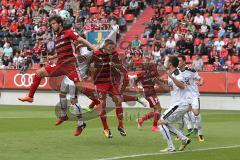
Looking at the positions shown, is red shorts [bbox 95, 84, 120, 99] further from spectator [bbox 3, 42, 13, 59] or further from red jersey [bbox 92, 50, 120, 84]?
spectator [bbox 3, 42, 13, 59]

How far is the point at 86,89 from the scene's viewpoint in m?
18.5

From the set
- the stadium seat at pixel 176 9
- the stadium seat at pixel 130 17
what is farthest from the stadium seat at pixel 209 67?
the stadium seat at pixel 130 17

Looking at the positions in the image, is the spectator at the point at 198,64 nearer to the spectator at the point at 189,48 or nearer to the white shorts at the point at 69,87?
the spectator at the point at 189,48

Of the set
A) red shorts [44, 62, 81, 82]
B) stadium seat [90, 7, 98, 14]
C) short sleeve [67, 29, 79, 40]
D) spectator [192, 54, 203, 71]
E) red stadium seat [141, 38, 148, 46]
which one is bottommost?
spectator [192, 54, 203, 71]

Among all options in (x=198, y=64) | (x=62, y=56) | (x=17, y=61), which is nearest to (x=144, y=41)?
(x=198, y=64)

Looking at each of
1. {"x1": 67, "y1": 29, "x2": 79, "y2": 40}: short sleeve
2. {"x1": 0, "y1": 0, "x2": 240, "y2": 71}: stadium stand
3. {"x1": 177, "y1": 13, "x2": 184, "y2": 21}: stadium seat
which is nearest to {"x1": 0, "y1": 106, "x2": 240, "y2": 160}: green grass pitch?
{"x1": 67, "y1": 29, "x2": 79, "y2": 40}: short sleeve

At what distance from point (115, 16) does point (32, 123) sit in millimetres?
19748

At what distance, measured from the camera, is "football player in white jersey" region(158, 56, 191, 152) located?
14.9 metres

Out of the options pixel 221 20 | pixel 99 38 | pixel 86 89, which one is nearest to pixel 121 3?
pixel 99 38

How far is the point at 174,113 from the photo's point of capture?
1507 centimetres

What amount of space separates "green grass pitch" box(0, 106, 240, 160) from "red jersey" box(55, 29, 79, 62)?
2.03m

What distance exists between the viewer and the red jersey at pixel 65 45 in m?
17.1

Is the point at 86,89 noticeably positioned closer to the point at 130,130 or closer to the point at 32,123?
the point at 130,130

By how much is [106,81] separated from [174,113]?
3.37 m
